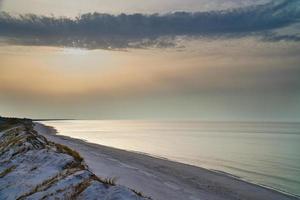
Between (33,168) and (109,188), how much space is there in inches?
200

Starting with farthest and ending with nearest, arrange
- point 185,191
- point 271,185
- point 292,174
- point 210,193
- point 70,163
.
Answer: point 292,174, point 271,185, point 210,193, point 185,191, point 70,163

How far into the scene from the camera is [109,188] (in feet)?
26.2

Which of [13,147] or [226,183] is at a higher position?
[13,147]

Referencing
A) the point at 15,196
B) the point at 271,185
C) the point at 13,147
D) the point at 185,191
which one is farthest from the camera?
the point at 271,185

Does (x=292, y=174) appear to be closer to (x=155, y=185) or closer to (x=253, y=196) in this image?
(x=253, y=196)

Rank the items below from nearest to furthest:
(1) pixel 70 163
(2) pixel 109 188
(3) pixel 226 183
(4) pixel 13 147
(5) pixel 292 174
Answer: (2) pixel 109 188, (1) pixel 70 163, (4) pixel 13 147, (3) pixel 226 183, (5) pixel 292 174

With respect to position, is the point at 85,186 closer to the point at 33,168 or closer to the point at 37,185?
the point at 37,185

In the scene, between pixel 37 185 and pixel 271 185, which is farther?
pixel 271 185

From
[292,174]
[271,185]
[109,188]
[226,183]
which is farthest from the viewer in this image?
[292,174]

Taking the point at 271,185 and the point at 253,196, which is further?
the point at 271,185

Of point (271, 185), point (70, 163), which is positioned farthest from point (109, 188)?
point (271, 185)

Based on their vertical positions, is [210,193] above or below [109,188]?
below

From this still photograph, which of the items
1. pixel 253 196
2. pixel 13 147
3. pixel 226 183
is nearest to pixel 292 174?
pixel 226 183

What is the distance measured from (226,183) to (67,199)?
2210 cm
